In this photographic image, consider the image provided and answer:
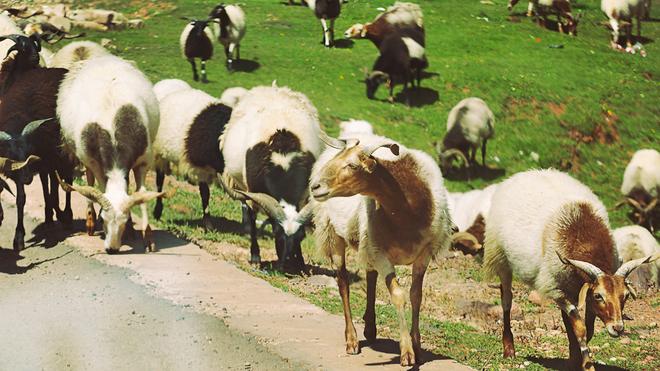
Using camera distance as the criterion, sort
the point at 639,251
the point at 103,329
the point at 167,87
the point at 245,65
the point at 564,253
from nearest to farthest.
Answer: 1. the point at 564,253
2. the point at 103,329
3. the point at 639,251
4. the point at 167,87
5. the point at 245,65

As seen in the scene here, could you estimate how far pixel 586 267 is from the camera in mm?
10445

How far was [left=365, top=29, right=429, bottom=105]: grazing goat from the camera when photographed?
1189 inches

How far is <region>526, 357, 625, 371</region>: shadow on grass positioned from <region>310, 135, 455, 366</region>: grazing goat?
7.23 ft

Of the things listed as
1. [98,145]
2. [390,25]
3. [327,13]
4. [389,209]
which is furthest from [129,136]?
[390,25]

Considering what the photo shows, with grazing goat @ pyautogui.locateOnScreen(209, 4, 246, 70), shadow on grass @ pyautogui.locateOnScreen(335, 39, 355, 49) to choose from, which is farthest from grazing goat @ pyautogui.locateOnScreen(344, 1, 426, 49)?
grazing goat @ pyautogui.locateOnScreen(209, 4, 246, 70)

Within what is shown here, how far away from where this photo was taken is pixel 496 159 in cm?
2756

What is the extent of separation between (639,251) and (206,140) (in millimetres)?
9051

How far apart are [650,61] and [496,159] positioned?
12.2 meters

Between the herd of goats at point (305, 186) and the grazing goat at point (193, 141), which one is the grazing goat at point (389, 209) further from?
the grazing goat at point (193, 141)

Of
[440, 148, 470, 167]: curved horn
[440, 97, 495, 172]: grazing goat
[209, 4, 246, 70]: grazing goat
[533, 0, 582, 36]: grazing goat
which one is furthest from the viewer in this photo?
[533, 0, 582, 36]: grazing goat

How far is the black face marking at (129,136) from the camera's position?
14.9m

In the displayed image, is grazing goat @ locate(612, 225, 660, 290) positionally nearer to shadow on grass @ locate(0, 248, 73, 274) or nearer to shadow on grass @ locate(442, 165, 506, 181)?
shadow on grass @ locate(442, 165, 506, 181)

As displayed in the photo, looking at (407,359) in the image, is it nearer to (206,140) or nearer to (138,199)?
(138,199)

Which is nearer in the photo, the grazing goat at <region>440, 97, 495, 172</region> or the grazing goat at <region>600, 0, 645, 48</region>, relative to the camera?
the grazing goat at <region>440, 97, 495, 172</region>
